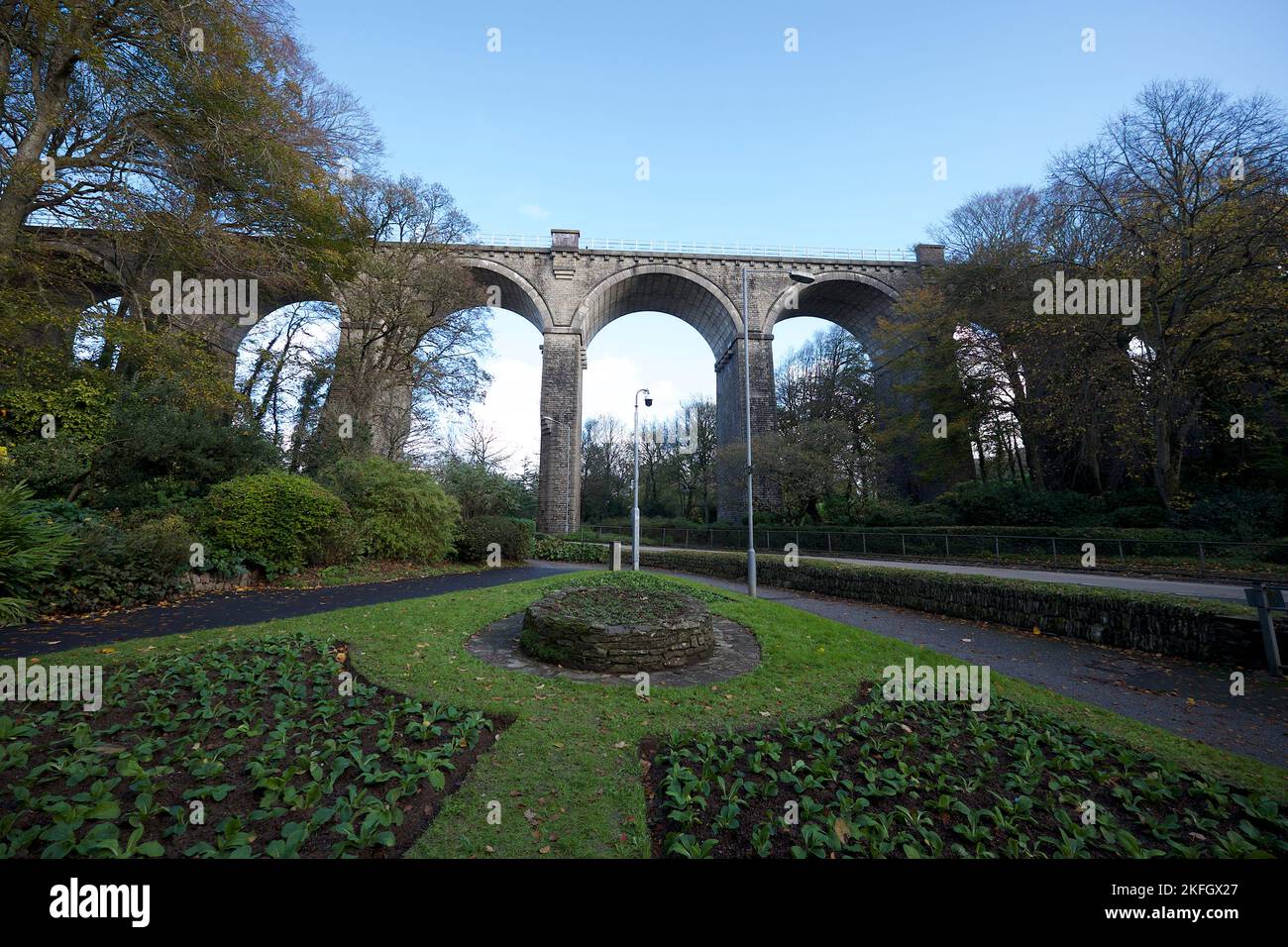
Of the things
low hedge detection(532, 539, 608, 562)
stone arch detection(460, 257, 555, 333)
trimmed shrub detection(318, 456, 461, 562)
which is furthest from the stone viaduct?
trimmed shrub detection(318, 456, 461, 562)

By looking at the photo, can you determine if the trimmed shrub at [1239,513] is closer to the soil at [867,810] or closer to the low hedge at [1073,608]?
the low hedge at [1073,608]

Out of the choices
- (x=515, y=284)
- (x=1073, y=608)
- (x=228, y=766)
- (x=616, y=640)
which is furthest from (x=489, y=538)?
(x=515, y=284)

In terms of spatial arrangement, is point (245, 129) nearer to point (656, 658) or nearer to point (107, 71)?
point (107, 71)

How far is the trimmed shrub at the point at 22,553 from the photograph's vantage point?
7062 millimetres

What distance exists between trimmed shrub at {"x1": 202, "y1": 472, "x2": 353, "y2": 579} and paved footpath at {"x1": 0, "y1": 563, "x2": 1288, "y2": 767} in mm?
1284

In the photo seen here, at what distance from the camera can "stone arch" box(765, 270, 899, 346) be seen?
31.9m

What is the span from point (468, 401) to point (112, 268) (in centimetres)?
1142

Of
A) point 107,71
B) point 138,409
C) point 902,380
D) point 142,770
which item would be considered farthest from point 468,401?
point 902,380

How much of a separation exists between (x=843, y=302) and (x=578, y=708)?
36.4 meters

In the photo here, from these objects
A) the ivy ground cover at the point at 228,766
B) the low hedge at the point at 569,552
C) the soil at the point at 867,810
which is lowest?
the low hedge at the point at 569,552

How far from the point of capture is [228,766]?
11.7 feet

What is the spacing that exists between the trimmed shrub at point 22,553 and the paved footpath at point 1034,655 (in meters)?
0.46

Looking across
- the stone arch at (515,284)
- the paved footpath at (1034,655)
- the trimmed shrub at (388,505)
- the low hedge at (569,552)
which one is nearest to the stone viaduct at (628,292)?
the stone arch at (515,284)
